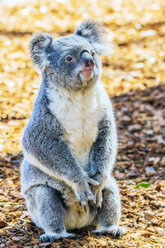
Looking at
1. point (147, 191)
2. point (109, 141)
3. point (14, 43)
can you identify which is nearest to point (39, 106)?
point (109, 141)

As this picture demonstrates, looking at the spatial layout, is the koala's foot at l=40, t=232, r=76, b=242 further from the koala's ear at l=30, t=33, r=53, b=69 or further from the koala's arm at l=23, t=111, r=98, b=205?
the koala's ear at l=30, t=33, r=53, b=69

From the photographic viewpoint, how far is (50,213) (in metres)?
4.33

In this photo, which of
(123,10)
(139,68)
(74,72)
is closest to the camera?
(74,72)

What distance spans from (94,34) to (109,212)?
1910 mm

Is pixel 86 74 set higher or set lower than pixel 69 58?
lower

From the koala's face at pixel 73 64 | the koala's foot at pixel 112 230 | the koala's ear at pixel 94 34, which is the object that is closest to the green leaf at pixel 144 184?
the koala's foot at pixel 112 230

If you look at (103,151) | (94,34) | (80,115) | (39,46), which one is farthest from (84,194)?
(94,34)

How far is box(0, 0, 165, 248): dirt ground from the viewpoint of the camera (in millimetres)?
4773

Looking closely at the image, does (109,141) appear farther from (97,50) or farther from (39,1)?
(39,1)

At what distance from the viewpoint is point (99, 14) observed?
1293cm

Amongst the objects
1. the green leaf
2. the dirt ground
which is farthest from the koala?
the green leaf

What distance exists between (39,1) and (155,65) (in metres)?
5.49

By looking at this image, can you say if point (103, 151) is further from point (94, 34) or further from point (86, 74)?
point (94, 34)

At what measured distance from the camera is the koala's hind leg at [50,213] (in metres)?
4.33
